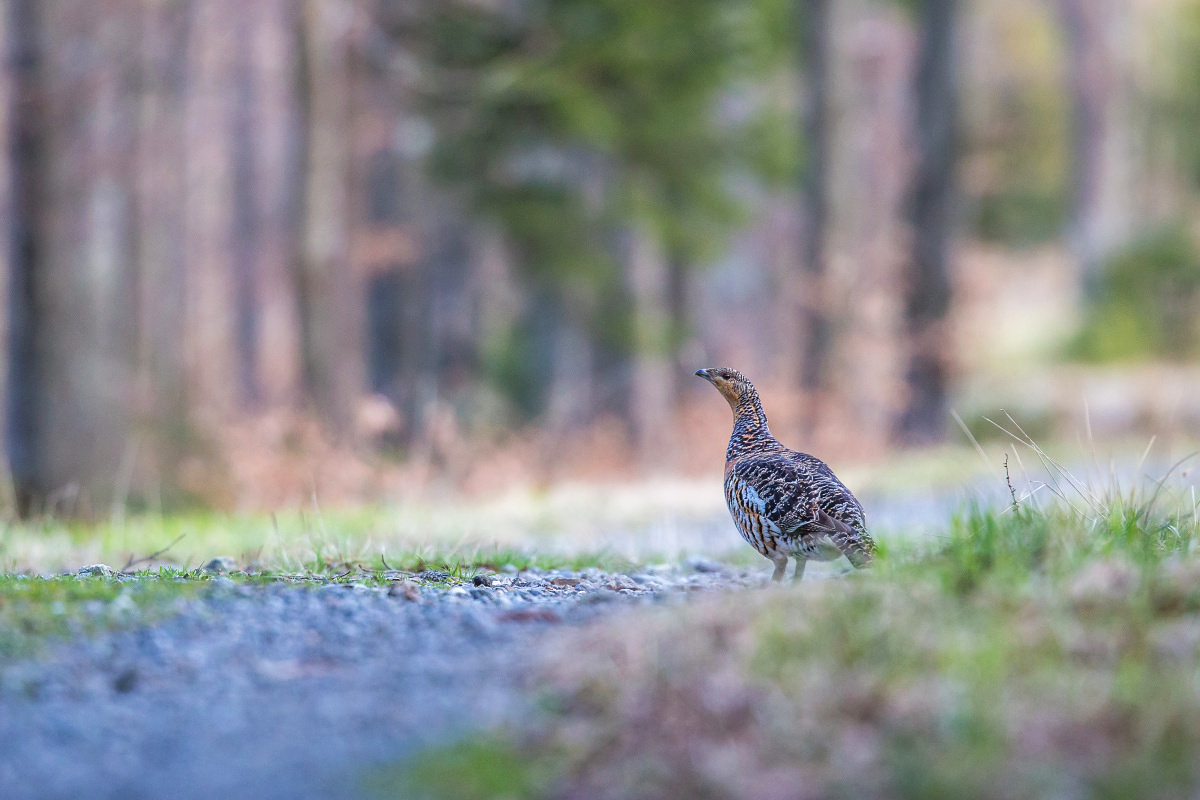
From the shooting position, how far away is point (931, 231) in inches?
598

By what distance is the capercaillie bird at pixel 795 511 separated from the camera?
16.4 ft

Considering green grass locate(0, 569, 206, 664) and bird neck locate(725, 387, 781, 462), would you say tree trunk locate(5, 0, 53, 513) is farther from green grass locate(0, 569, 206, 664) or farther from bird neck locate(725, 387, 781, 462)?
bird neck locate(725, 387, 781, 462)

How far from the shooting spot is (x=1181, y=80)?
99.7ft

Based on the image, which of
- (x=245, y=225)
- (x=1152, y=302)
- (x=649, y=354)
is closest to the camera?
(x=649, y=354)

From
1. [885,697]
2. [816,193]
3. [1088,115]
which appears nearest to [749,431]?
[885,697]

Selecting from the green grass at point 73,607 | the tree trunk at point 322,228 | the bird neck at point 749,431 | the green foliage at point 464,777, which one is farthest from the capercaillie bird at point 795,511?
the tree trunk at point 322,228

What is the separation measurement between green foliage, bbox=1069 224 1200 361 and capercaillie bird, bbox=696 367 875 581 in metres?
19.2

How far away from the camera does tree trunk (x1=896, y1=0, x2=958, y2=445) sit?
1501 centimetres

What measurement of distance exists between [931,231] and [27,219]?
10.3m

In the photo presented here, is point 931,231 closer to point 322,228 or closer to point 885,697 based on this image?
point 322,228

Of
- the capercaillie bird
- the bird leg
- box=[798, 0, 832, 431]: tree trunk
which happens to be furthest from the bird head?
box=[798, 0, 832, 431]: tree trunk

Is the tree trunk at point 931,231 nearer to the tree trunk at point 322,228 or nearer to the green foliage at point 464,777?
the tree trunk at point 322,228

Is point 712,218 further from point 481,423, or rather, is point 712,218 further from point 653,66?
point 481,423

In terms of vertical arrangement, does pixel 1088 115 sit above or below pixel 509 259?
above
